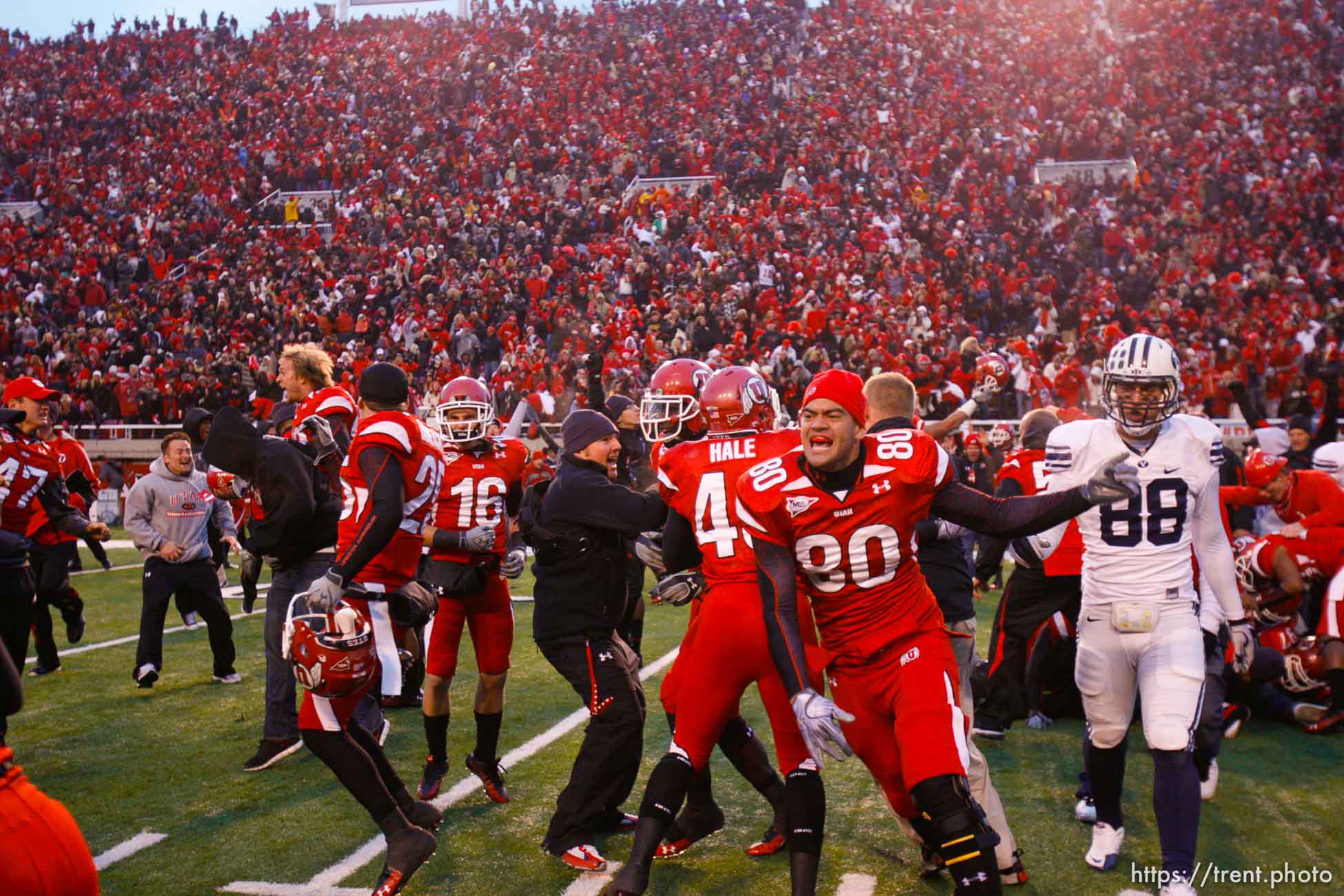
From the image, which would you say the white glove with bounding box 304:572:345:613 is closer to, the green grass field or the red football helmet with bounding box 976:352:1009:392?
the green grass field

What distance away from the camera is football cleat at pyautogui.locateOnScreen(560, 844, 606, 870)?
14.3 ft

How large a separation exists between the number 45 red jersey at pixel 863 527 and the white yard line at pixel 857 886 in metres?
1.15

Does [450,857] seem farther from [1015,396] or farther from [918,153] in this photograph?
[918,153]

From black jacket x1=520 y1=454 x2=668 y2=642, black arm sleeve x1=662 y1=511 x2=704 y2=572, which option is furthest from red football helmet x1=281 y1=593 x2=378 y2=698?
black arm sleeve x1=662 y1=511 x2=704 y2=572

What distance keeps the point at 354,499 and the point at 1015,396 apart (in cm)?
1280

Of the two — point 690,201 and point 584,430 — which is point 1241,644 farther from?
point 690,201

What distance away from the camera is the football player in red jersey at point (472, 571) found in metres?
5.25

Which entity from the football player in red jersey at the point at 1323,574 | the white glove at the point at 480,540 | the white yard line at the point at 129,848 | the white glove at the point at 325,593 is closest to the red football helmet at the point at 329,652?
the white glove at the point at 325,593

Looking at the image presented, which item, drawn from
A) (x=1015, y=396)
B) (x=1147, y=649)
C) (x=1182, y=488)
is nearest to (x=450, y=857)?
(x=1147, y=649)

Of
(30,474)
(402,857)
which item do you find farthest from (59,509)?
(402,857)

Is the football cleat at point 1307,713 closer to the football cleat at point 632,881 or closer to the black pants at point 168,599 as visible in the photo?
the football cleat at point 632,881

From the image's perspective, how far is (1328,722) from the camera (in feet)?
20.7

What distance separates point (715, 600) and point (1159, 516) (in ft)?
5.46

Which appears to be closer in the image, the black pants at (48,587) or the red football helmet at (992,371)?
the red football helmet at (992,371)
